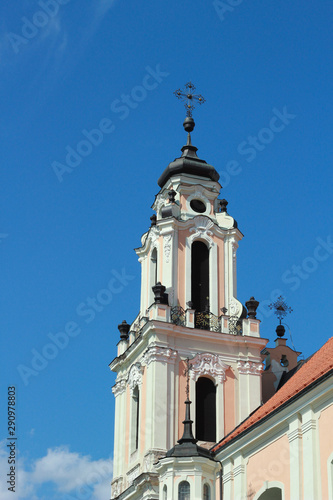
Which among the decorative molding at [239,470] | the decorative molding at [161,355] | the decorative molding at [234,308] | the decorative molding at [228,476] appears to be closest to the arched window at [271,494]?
the decorative molding at [239,470]

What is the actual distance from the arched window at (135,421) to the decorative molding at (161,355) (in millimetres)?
2287

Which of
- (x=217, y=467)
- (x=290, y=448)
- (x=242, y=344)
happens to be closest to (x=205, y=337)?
(x=242, y=344)

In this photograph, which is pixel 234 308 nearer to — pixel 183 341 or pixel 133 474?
pixel 183 341

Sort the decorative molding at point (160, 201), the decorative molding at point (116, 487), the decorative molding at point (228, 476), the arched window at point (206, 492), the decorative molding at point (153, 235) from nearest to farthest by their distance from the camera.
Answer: the decorative molding at point (228, 476) → the arched window at point (206, 492) → the decorative molding at point (116, 487) → the decorative molding at point (153, 235) → the decorative molding at point (160, 201)

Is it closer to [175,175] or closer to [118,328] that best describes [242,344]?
[118,328]

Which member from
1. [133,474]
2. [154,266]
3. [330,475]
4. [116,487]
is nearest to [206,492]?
[133,474]

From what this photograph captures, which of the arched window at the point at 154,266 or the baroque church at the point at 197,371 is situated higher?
the arched window at the point at 154,266

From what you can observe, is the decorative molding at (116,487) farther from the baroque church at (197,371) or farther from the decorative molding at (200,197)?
the decorative molding at (200,197)

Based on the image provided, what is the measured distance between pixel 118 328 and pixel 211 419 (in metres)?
6.26

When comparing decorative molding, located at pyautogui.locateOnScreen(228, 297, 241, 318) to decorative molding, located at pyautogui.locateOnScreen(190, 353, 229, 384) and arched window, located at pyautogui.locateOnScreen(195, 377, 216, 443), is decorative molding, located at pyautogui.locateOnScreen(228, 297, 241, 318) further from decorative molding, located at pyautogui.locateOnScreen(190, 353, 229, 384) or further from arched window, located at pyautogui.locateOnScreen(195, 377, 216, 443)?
arched window, located at pyautogui.locateOnScreen(195, 377, 216, 443)

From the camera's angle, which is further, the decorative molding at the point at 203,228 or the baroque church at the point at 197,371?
the decorative molding at the point at 203,228

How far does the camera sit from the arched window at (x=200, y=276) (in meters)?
33.4

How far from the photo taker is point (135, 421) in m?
32.5

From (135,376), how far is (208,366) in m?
3.02
